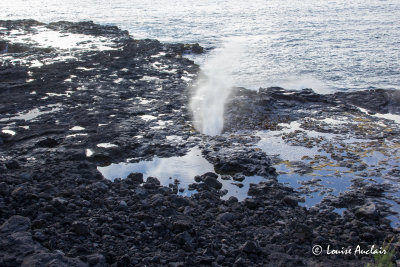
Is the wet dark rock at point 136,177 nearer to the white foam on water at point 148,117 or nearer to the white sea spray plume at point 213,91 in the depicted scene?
the white sea spray plume at point 213,91

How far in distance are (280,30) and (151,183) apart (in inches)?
902

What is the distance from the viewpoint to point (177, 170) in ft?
30.0

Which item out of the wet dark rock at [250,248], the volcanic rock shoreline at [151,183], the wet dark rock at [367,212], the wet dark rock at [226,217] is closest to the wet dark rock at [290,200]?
the volcanic rock shoreline at [151,183]

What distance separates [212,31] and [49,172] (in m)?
23.3

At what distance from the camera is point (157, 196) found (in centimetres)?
741

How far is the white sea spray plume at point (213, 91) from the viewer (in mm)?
11734

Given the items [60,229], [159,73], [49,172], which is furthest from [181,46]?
[60,229]

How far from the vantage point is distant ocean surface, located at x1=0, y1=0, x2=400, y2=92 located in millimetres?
17422

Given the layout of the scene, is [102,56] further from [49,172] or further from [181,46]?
[49,172]

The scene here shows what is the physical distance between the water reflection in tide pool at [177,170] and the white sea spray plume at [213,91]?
1.70 metres
